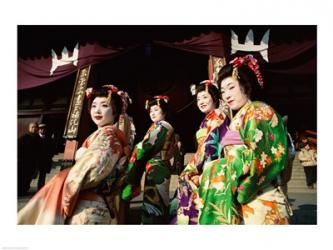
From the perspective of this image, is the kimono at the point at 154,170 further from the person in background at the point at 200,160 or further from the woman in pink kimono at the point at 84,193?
the woman in pink kimono at the point at 84,193

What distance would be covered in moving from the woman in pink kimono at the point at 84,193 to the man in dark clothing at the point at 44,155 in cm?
84

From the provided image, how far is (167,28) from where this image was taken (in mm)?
6566

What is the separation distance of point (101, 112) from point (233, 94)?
1990mm

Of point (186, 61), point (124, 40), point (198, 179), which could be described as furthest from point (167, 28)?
point (198, 179)

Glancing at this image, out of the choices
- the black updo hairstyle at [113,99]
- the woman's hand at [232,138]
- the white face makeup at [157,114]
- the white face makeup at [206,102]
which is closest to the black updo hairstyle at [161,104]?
the white face makeup at [157,114]

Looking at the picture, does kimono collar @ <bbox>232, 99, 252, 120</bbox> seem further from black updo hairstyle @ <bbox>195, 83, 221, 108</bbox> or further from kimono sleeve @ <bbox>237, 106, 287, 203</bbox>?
black updo hairstyle @ <bbox>195, 83, 221, 108</bbox>

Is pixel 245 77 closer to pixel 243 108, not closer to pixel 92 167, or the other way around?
pixel 243 108

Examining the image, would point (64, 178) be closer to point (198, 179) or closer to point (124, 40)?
point (198, 179)

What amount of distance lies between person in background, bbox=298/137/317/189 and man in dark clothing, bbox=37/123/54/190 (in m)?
3.97

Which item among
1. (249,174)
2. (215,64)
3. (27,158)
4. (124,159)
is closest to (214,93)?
(215,64)

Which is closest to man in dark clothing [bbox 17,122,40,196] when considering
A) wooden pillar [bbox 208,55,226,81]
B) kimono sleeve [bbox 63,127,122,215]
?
kimono sleeve [bbox 63,127,122,215]

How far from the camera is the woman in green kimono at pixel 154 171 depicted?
620 cm

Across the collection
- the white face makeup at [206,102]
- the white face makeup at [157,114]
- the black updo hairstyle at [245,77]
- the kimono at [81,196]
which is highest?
the black updo hairstyle at [245,77]
